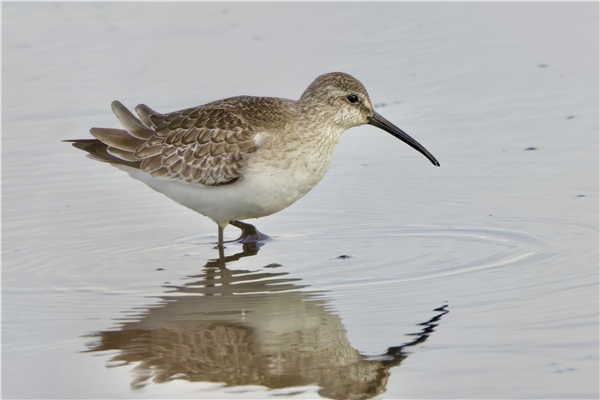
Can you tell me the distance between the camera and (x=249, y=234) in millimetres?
Answer: 8641

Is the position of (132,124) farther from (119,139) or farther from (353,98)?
(353,98)

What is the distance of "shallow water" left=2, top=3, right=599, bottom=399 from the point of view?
5.66 metres

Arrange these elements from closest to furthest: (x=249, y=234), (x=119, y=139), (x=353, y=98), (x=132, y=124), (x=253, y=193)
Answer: (x=253, y=193), (x=353, y=98), (x=249, y=234), (x=119, y=139), (x=132, y=124)

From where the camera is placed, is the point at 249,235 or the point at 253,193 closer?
the point at 253,193

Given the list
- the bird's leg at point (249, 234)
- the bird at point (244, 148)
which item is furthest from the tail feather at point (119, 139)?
the bird's leg at point (249, 234)

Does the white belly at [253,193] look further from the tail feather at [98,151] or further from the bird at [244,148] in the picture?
the tail feather at [98,151]

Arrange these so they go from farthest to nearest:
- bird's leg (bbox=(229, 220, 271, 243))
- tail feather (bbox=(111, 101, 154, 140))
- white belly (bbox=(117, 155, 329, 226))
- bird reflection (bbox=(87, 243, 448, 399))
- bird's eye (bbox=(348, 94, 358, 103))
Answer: tail feather (bbox=(111, 101, 154, 140)) < bird's leg (bbox=(229, 220, 271, 243)) < bird's eye (bbox=(348, 94, 358, 103)) < white belly (bbox=(117, 155, 329, 226)) < bird reflection (bbox=(87, 243, 448, 399))

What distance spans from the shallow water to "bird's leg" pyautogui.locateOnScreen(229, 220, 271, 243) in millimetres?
180

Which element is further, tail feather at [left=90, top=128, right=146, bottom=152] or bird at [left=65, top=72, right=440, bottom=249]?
tail feather at [left=90, top=128, right=146, bottom=152]

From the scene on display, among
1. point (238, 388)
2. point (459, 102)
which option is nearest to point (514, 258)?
point (238, 388)

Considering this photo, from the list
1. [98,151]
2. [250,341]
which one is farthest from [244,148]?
[250,341]

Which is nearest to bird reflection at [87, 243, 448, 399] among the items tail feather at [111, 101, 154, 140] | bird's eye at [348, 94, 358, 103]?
bird's eye at [348, 94, 358, 103]

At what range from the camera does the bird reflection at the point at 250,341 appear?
5520 millimetres

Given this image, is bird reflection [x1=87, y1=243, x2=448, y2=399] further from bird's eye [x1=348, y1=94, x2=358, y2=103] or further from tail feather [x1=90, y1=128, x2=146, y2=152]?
tail feather [x1=90, y1=128, x2=146, y2=152]
